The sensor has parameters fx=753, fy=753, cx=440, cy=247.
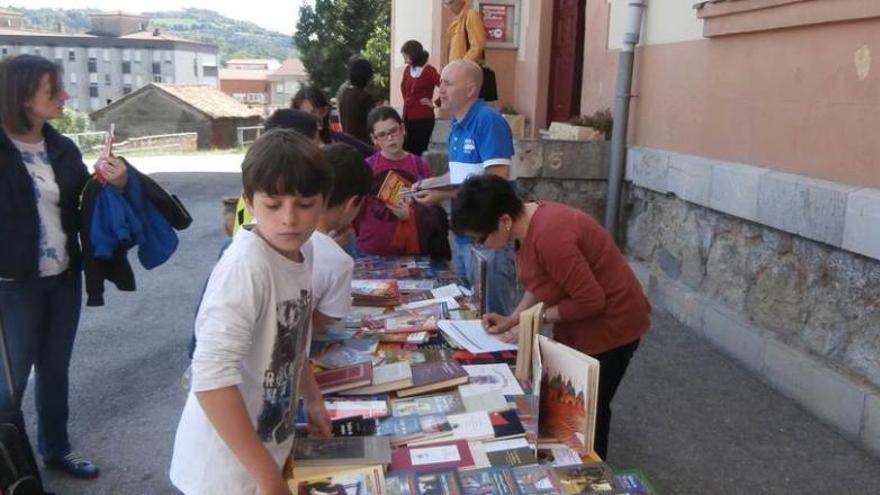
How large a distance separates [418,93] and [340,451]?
546 cm

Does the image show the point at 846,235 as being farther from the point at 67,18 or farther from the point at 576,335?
the point at 67,18

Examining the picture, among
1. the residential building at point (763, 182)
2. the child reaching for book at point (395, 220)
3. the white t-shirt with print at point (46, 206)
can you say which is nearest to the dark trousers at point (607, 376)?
the residential building at point (763, 182)

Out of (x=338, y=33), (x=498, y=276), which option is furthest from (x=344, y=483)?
(x=338, y=33)

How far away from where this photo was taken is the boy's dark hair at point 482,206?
248 centimetres

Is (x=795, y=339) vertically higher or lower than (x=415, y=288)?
lower

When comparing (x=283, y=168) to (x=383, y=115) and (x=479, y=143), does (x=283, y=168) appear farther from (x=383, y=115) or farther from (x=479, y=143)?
(x=383, y=115)

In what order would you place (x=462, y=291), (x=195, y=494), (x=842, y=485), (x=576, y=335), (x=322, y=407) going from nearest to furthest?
(x=195, y=494)
(x=322, y=407)
(x=576, y=335)
(x=842, y=485)
(x=462, y=291)

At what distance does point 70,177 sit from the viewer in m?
2.88

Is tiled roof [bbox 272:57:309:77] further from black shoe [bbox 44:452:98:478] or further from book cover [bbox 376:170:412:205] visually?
black shoe [bbox 44:452:98:478]

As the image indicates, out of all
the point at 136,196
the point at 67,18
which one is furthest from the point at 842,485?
the point at 67,18

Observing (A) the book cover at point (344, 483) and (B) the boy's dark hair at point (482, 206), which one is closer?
(A) the book cover at point (344, 483)

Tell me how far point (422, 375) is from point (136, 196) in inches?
58.9

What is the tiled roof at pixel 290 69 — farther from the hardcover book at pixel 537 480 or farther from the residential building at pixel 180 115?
the hardcover book at pixel 537 480

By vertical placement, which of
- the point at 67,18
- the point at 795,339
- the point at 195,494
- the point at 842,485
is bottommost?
the point at 842,485
